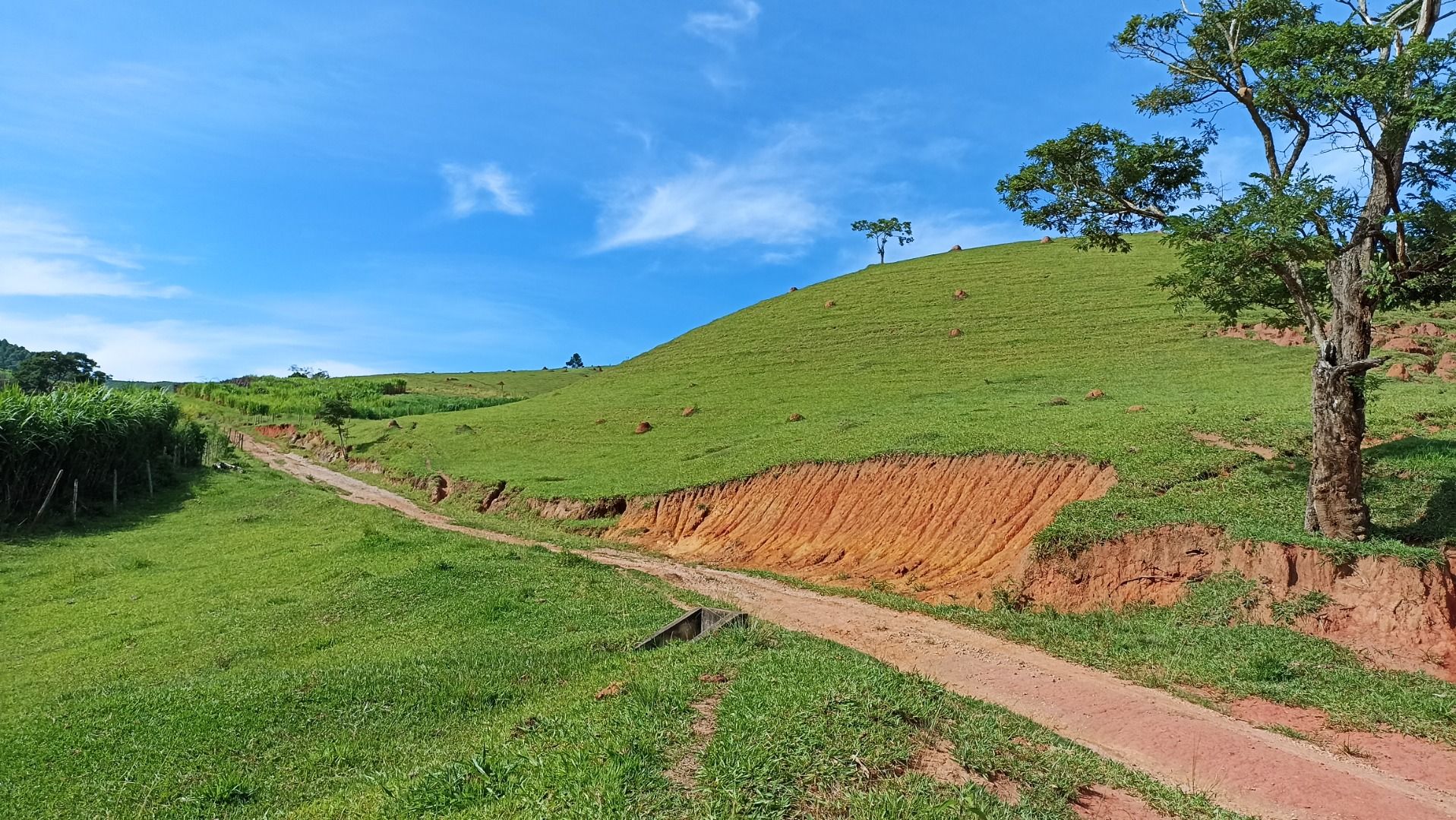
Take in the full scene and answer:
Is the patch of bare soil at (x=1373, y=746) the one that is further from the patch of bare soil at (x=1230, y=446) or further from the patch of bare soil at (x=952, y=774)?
the patch of bare soil at (x=1230, y=446)

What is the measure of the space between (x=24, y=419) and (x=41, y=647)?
17.2 m

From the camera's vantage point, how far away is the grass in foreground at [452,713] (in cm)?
573

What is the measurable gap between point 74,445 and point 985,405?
34.6 meters

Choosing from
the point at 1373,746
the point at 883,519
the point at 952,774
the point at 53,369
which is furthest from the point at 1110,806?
the point at 53,369

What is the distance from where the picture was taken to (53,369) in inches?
2960

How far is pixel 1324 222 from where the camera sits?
1269cm

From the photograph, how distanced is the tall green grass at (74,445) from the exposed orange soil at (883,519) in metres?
19.7

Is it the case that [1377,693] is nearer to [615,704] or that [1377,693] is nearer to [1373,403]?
[615,704]

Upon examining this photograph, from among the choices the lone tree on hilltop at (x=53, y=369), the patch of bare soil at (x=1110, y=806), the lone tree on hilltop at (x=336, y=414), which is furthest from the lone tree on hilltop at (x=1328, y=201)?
the lone tree on hilltop at (x=53, y=369)

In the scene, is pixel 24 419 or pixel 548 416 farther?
pixel 548 416

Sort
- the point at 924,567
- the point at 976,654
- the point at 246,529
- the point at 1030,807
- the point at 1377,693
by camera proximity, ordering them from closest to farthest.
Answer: the point at 1030,807, the point at 1377,693, the point at 976,654, the point at 924,567, the point at 246,529

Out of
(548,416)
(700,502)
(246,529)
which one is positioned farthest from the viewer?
(548,416)

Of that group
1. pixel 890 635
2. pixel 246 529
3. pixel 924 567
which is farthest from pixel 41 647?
pixel 924 567

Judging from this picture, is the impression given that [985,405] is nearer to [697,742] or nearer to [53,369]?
[697,742]
